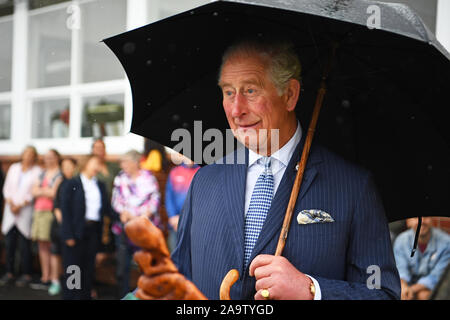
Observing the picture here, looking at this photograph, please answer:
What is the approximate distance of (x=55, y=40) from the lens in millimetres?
9992

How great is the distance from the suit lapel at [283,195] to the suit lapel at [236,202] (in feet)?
0.24

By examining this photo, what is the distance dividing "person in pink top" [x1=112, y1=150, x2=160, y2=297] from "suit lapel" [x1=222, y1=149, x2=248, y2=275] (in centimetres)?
440

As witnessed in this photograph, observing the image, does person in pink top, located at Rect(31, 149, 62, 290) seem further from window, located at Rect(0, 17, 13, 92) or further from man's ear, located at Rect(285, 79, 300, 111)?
man's ear, located at Rect(285, 79, 300, 111)

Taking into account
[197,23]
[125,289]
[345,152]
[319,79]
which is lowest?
[125,289]

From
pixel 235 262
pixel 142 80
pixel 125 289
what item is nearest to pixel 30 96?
pixel 125 289

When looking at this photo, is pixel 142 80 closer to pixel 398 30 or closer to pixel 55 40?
pixel 398 30

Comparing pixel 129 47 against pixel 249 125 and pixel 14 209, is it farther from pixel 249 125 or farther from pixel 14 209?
pixel 14 209

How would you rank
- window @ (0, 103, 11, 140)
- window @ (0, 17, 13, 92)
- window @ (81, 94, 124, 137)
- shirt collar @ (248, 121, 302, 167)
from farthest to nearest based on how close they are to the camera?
window @ (0, 103, 11, 140) → window @ (0, 17, 13, 92) → window @ (81, 94, 124, 137) → shirt collar @ (248, 121, 302, 167)

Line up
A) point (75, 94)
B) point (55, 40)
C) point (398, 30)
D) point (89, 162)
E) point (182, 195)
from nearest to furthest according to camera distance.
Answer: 1. point (398, 30)
2. point (182, 195)
3. point (89, 162)
4. point (75, 94)
5. point (55, 40)

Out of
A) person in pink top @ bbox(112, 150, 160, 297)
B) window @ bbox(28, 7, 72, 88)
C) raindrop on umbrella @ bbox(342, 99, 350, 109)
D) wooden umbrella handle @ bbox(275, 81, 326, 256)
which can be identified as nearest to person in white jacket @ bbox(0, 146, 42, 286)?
window @ bbox(28, 7, 72, 88)

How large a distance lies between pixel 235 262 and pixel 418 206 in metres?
0.90

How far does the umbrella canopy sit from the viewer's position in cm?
211

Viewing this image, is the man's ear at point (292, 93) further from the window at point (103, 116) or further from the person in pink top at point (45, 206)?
the window at point (103, 116)

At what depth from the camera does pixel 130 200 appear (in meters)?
6.52
